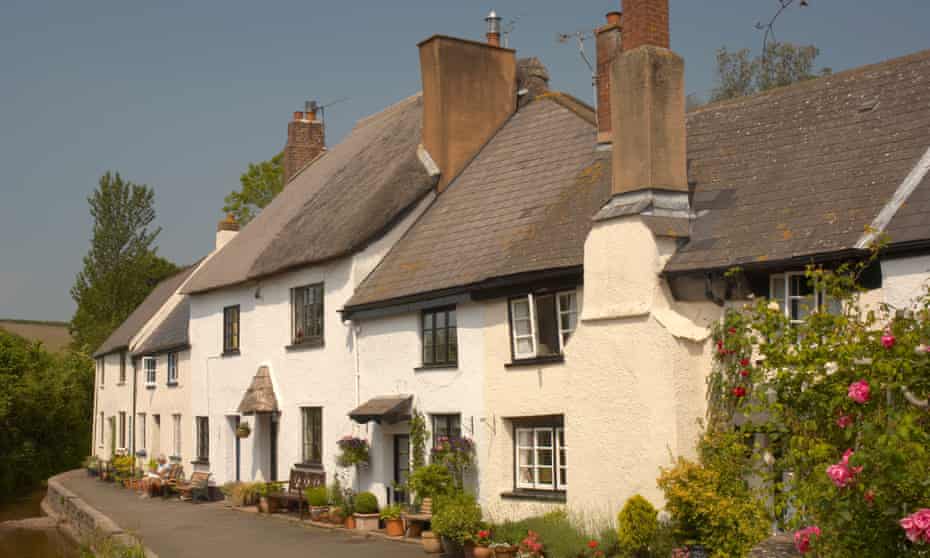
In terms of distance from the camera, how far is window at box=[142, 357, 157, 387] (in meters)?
34.8

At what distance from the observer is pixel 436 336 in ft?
64.1

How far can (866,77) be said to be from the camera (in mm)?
16281

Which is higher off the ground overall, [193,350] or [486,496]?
[193,350]

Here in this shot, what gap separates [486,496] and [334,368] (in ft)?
19.6

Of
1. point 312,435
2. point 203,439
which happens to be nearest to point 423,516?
point 312,435

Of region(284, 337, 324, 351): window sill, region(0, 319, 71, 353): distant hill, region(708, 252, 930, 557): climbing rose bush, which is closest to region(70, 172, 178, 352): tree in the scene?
region(0, 319, 71, 353): distant hill

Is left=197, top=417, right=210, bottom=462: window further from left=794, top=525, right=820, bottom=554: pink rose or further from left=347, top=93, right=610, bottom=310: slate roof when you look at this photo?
left=794, top=525, right=820, bottom=554: pink rose

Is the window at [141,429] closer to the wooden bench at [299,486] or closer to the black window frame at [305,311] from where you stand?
the wooden bench at [299,486]

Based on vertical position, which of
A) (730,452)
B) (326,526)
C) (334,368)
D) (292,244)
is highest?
(292,244)

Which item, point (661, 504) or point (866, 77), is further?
point (866, 77)

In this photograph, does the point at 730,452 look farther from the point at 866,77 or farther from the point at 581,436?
the point at 866,77

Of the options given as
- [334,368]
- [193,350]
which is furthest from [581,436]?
[193,350]

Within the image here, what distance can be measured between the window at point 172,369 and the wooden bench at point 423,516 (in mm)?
15182

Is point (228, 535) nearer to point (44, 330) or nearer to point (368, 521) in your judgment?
point (368, 521)
